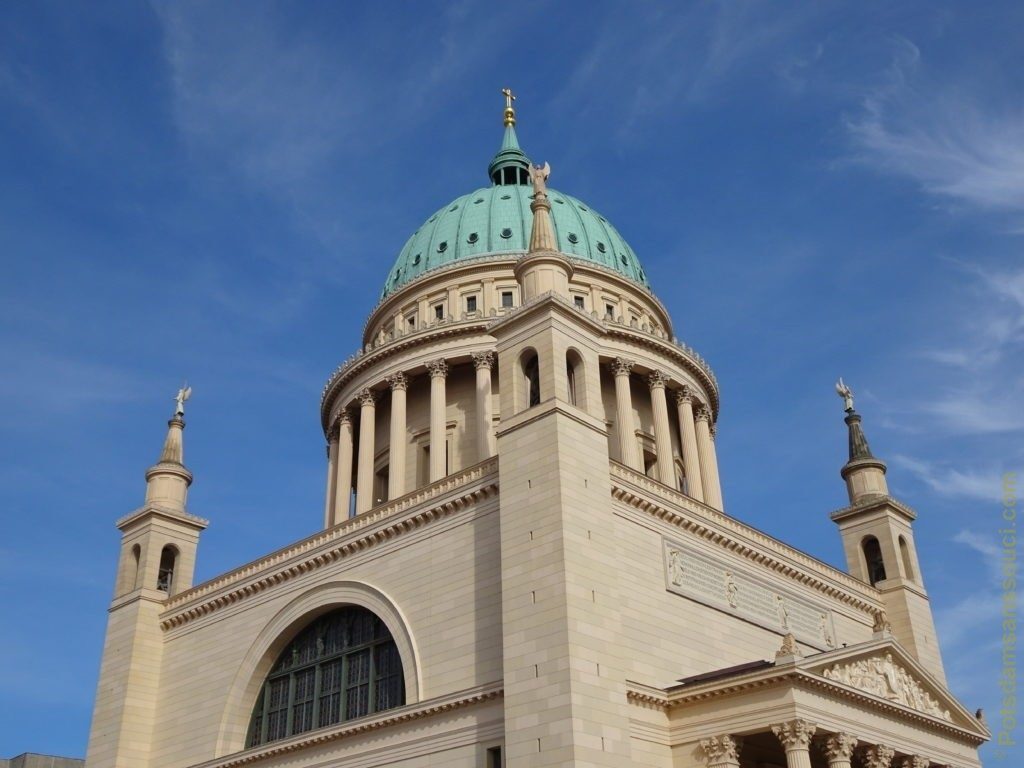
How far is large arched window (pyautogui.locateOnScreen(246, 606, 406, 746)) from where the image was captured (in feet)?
109

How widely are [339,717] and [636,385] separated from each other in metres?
24.6

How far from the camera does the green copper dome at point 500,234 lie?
56000 mm

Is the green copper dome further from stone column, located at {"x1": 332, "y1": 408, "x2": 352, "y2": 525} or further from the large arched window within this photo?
the large arched window

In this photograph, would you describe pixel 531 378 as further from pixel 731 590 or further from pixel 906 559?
pixel 906 559

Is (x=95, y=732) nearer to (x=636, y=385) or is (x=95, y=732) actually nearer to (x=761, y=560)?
(x=761, y=560)

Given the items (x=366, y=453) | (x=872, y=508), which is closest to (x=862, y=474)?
(x=872, y=508)

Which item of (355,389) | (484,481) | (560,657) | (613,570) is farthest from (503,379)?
(355,389)

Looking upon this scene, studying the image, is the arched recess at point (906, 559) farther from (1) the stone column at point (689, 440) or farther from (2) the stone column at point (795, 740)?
(2) the stone column at point (795, 740)

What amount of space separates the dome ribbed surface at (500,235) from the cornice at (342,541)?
72.2 ft

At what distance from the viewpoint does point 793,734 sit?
27.0 metres

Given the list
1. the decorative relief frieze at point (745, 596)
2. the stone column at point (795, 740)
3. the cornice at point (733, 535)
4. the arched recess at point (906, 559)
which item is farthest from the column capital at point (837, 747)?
the arched recess at point (906, 559)

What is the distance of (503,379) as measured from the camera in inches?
1282

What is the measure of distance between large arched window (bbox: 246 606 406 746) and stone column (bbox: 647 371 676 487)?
59.4 feet

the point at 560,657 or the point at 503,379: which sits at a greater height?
the point at 503,379
